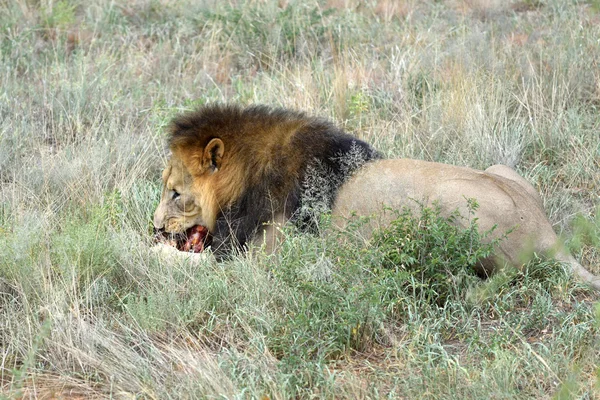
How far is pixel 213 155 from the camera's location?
19.7 feet

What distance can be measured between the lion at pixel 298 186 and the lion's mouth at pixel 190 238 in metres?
0.03

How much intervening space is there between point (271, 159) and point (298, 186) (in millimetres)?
274

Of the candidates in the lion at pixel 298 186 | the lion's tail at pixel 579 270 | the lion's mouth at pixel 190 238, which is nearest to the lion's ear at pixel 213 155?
the lion at pixel 298 186

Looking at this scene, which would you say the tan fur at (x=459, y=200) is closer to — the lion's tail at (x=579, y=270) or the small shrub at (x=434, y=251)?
the lion's tail at (x=579, y=270)

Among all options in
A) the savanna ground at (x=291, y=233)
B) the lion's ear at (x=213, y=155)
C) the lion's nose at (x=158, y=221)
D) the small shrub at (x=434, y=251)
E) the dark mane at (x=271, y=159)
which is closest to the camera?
the savanna ground at (x=291, y=233)

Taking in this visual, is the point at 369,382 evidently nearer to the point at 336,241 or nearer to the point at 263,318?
the point at 263,318

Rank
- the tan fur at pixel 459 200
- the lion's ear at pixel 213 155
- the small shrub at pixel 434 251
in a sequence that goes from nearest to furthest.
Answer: the small shrub at pixel 434 251, the tan fur at pixel 459 200, the lion's ear at pixel 213 155

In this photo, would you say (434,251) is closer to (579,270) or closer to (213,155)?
(579,270)

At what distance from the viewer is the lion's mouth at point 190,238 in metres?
6.26

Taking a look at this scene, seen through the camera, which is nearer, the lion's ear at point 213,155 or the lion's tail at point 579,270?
the lion's tail at point 579,270

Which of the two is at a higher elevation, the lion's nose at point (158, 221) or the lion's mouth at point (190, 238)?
the lion's nose at point (158, 221)

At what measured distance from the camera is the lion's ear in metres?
5.92

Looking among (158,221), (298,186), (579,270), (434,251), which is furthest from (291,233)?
(579,270)

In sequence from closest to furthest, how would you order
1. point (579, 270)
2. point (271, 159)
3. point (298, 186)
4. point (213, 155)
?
point (579, 270) < point (298, 186) < point (271, 159) < point (213, 155)
